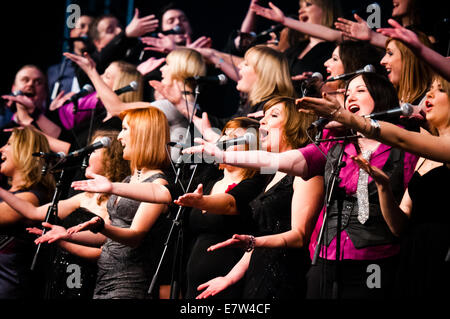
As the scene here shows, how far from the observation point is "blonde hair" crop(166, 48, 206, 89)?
13.5 ft

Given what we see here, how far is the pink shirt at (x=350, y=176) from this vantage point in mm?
2529

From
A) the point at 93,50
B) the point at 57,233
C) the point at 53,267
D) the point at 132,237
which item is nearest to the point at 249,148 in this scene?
the point at 132,237

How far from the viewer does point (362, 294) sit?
2480mm

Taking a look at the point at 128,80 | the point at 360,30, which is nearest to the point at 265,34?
the point at 128,80

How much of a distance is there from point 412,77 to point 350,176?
0.78m

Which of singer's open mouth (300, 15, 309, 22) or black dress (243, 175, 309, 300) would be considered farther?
singer's open mouth (300, 15, 309, 22)

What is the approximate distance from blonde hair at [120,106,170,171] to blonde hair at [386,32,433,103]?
4.34 ft

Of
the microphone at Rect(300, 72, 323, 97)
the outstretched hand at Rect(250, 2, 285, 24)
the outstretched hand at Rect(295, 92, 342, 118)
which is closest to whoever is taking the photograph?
the outstretched hand at Rect(295, 92, 342, 118)

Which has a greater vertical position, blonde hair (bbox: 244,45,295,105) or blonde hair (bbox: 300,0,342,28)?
blonde hair (bbox: 300,0,342,28)

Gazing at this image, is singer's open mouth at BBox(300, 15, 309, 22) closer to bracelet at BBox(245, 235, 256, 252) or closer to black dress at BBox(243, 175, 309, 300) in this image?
black dress at BBox(243, 175, 309, 300)

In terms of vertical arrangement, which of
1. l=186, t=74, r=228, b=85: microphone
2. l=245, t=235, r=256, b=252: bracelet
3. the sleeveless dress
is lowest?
the sleeveless dress

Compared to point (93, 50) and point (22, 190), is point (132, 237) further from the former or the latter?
point (93, 50)
